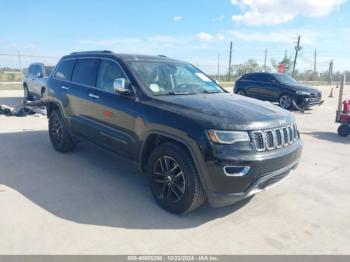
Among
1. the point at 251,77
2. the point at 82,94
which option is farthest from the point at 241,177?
the point at 251,77

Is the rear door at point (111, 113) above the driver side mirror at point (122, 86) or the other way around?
the other way around

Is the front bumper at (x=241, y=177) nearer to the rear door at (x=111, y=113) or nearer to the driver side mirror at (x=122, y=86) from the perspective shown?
the rear door at (x=111, y=113)

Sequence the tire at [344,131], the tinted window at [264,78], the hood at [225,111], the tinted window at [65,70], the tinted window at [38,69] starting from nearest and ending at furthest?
the hood at [225,111] → the tinted window at [65,70] → the tire at [344,131] → the tinted window at [38,69] → the tinted window at [264,78]

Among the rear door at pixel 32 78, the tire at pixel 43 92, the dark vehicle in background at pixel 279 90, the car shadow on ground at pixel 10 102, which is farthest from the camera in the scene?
the car shadow on ground at pixel 10 102

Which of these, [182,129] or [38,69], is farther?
[38,69]

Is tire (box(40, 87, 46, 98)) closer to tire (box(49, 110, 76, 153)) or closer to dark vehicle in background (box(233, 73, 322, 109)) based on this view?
tire (box(49, 110, 76, 153))

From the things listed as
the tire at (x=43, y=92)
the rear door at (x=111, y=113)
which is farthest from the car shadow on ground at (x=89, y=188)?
the tire at (x=43, y=92)

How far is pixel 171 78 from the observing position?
4617mm

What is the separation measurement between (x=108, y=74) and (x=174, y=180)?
204 centimetres

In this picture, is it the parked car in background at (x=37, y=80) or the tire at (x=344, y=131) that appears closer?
the tire at (x=344, y=131)

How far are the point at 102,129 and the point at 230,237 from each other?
246 cm

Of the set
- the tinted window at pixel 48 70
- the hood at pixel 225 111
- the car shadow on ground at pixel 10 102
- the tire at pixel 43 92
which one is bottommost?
the car shadow on ground at pixel 10 102

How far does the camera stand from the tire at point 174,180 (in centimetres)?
341

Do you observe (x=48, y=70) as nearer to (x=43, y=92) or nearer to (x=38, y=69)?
(x=38, y=69)
